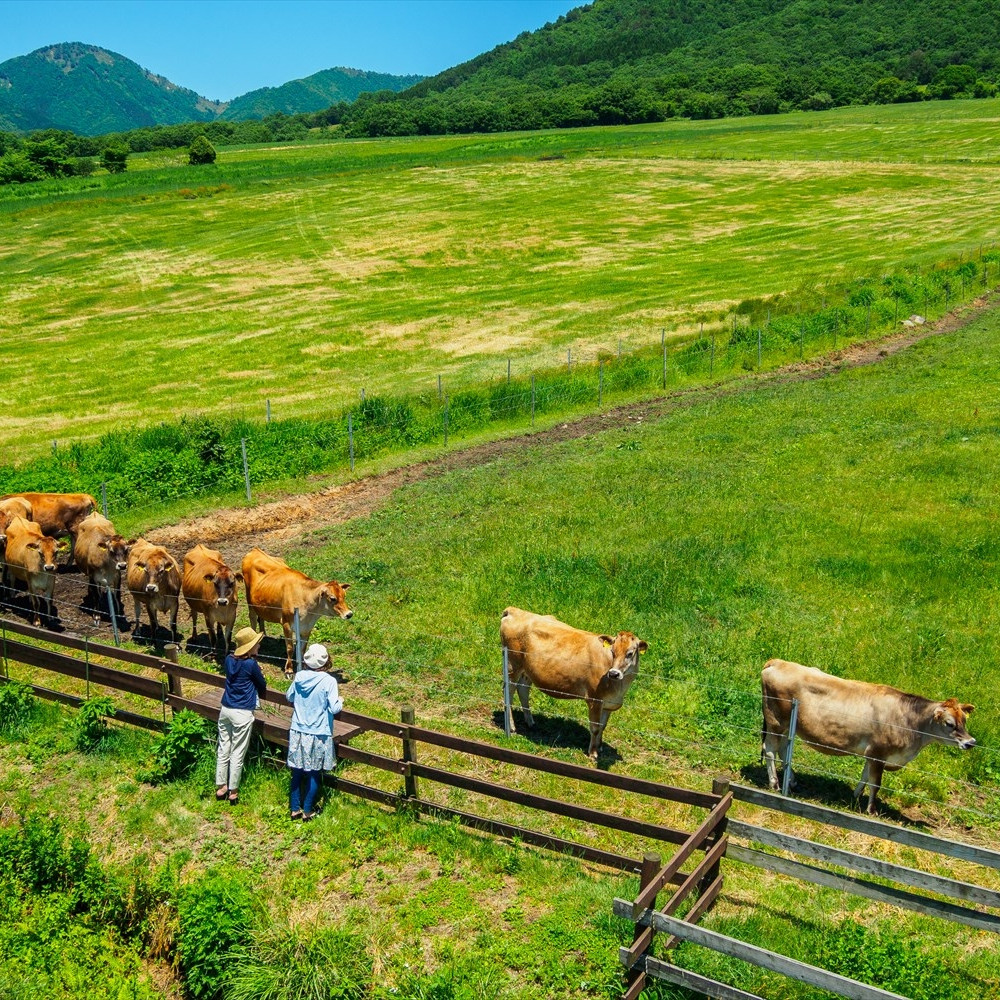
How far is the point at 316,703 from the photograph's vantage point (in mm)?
10266

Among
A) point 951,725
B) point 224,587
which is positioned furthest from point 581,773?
point 224,587

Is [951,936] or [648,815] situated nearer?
[951,936]

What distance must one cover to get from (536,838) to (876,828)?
3.29 meters

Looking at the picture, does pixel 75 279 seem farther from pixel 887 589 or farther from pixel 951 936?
pixel 951 936

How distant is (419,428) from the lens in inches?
1141

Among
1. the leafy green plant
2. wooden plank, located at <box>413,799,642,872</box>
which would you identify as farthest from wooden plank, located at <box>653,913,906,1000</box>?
the leafy green plant

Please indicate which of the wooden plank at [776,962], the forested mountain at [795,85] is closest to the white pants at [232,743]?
the wooden plank at [776,962]

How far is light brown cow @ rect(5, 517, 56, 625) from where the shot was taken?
641 inches

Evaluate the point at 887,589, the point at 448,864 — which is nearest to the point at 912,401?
the point at 887,589

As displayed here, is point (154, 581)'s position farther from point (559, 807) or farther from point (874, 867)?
point (874, 867)

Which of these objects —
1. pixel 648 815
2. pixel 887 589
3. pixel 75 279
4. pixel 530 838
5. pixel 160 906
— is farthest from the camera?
pixel 75 279

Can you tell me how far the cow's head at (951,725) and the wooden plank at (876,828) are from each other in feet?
5.41

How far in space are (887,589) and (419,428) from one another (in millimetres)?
15999

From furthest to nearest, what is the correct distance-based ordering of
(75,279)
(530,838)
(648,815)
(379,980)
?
(75,279) → (648,815) → (530,838) → (379,980)
